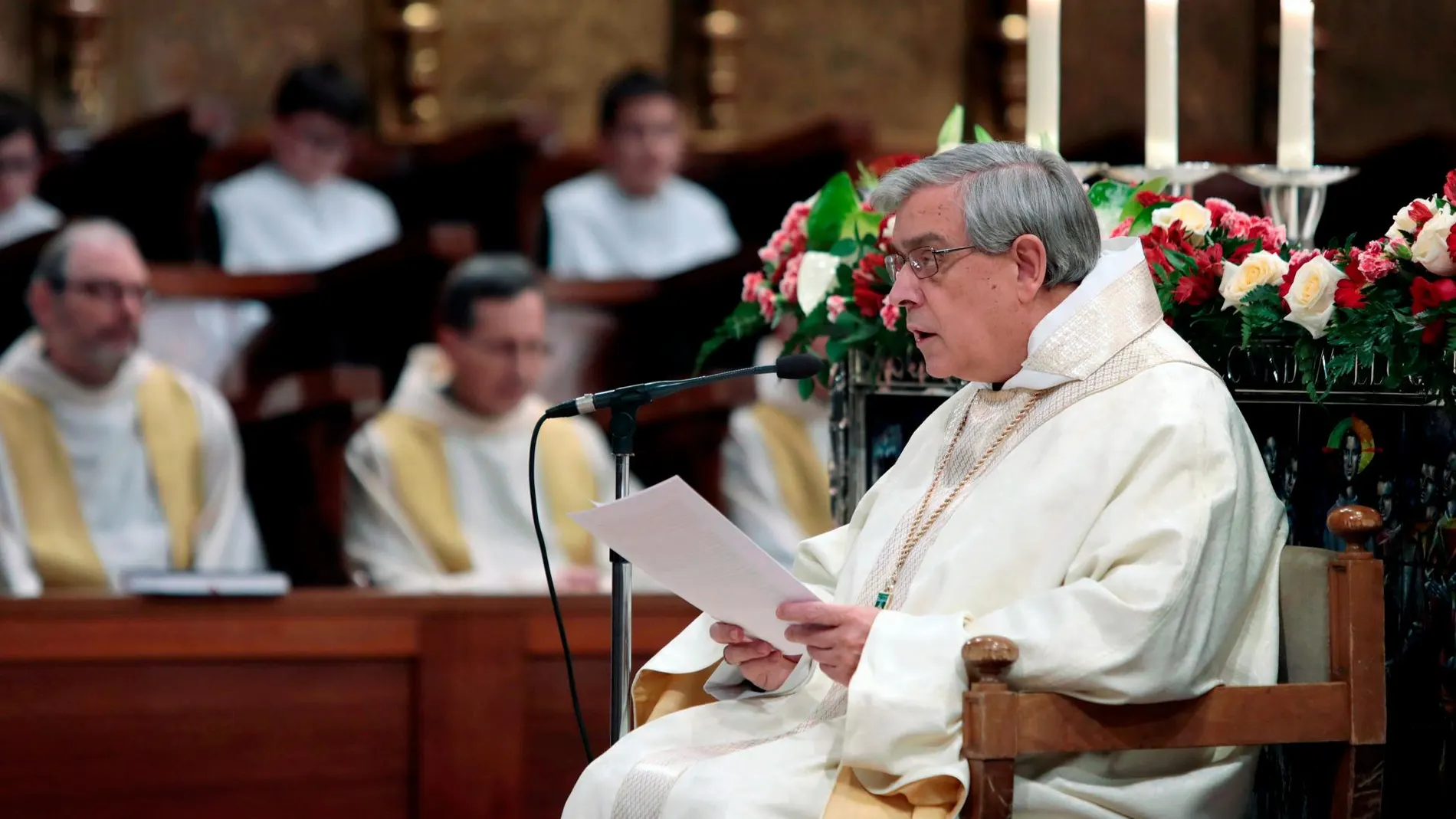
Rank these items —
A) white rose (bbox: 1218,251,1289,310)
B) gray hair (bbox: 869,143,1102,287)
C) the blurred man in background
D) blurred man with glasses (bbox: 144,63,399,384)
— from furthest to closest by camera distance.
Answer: the blurred man in background
blurred man with glasses (bbox: 144,63,399,384)
white rose (bbox: 1218,251,1289,310)
gray hair (bbox: 869,143,1102,287)

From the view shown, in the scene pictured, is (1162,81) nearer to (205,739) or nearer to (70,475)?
(205,739)

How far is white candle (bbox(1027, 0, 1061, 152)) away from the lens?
3307mm

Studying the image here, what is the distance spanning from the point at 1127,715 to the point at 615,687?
0.84m

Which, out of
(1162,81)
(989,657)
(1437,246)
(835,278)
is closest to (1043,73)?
(1162,81)

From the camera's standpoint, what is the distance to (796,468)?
611 centimetres

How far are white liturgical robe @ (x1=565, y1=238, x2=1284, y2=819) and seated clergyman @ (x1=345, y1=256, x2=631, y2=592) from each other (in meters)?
2.53

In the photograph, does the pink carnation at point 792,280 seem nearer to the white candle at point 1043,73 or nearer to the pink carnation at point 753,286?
the pink carnation at point 753,286

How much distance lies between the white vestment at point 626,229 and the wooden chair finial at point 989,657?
4.68m

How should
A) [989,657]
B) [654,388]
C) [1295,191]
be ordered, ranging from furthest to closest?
[1295,191], [654,388], [989,657]

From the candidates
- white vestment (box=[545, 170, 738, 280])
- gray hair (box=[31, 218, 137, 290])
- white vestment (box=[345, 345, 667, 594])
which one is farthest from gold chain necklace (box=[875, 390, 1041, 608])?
white vestment (box=[545, 170, 738, 280])

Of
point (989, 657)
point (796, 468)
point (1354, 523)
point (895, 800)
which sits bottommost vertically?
point (796, 468)

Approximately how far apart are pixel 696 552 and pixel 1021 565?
45 centimetres

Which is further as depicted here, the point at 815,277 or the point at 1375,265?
the point at 815,277

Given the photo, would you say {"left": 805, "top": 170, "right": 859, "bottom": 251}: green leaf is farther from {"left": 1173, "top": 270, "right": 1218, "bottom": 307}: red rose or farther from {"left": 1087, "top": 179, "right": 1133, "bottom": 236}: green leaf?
{"left": 1173, "top": 270, "right": 1218, "bottom": 307}: red rose
